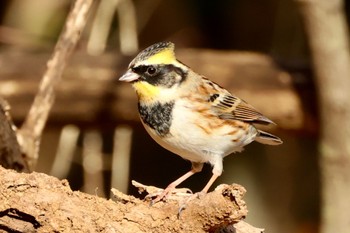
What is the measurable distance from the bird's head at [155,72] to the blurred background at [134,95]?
1997 mm

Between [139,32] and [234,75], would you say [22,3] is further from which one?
[234,75]

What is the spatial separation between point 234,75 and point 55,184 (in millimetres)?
3169

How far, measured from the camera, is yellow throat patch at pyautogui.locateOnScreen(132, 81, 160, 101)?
14.6ft

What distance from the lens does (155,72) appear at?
4461mm

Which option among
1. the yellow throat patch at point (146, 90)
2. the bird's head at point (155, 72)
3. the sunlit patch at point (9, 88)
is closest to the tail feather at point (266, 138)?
the bird's head at point (155, 72)

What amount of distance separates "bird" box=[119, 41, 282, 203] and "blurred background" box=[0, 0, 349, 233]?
183 centimetres

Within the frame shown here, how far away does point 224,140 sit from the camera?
4594mm

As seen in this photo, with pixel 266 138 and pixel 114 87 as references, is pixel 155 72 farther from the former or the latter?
pixel 114 87

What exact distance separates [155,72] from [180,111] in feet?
0.77

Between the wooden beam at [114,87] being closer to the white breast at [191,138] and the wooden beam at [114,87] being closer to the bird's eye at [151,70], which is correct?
the white breast at [191,138]

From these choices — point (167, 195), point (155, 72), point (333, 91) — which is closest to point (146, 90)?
point (155, 72)

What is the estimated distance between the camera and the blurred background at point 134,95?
660 cm

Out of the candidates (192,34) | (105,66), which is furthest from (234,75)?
(192,34)

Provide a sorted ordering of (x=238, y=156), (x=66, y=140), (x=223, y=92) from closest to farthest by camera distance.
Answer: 1. (x=223, y=92)
2. (x=66, y=140)
3. (x=238, y=156)
